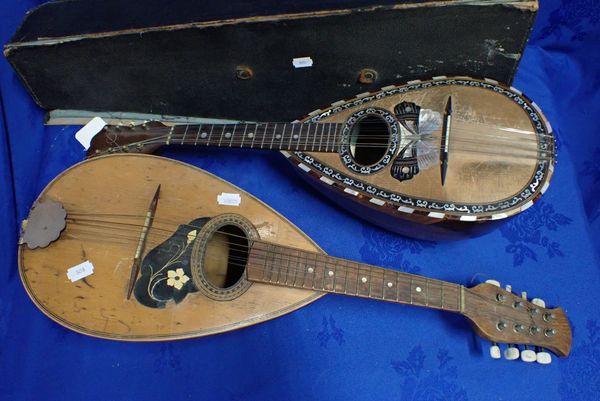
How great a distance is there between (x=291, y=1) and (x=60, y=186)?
32.7 inches

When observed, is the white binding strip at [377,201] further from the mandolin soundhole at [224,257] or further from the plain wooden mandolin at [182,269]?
the mandolin soundhole at [224,257]

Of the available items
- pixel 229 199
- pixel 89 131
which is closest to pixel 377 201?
pixel 229 199

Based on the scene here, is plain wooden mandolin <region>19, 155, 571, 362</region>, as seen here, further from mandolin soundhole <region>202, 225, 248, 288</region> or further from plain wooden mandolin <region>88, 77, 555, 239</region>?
plain wooden mandolin <region>88, 77, 555, 239</region>

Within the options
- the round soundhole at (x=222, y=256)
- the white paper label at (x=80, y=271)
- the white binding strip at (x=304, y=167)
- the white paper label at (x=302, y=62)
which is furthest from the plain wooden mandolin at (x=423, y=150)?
the white paper label at (x=80, y=271)

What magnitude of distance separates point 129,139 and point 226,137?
1.00 feet

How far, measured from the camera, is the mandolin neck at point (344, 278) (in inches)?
41.5

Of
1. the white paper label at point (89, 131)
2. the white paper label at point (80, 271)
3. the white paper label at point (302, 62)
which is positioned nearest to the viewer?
the white paper label at point (80, 271)

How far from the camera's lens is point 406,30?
1150 millimetres

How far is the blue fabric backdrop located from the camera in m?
1.17

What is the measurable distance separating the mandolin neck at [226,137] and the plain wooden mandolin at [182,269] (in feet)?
0.41

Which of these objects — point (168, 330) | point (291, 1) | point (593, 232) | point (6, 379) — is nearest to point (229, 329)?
point (168, 330)

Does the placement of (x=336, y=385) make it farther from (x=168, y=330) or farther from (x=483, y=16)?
(x=483, y=16)

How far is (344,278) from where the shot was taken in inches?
42.5

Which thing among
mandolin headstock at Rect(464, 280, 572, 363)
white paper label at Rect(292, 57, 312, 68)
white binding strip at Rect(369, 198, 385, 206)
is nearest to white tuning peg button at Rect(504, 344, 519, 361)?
A: mandolin headstock at Rect(464, 280, 572, 363)
